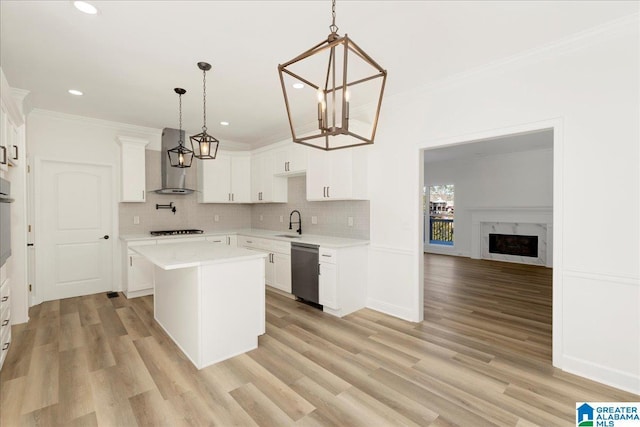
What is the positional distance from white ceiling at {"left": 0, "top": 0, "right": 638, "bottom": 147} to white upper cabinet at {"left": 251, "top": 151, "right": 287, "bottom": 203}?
190cm

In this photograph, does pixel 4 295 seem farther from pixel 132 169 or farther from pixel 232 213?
pixel 232 213

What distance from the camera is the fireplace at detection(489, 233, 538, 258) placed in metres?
7.34

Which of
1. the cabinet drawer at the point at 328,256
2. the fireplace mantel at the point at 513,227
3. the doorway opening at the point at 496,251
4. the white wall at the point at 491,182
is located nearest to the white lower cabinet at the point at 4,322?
the cabinet drawer at the point at 328,256

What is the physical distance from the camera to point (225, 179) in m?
5.79

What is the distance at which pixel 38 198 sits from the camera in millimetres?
4305

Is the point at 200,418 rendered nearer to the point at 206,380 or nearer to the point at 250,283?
the point at 206,380

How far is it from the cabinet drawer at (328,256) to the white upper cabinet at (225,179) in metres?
2.66

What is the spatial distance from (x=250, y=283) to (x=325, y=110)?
83.9 inches

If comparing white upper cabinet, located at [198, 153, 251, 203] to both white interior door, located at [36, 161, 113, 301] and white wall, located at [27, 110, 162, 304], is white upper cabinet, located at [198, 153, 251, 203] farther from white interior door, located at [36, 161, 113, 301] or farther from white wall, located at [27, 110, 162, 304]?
white interior door, located at [36, 161, 113, 301]

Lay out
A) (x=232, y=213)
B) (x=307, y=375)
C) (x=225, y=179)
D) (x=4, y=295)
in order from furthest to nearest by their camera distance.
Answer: (x=232, y=213) < (x=225, y=179) < (x=4, y=295) < (x=307, y=375)

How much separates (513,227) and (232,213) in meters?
6.74

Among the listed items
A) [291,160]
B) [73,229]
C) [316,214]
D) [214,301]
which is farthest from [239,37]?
[73,229]

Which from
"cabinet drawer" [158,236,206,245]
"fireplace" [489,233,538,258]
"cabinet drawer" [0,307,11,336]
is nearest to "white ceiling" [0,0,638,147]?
"cabinet drawer" [158,236,206,245]

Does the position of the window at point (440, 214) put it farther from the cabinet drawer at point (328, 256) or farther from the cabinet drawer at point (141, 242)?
the cabinet drawer at point (141, 242)
